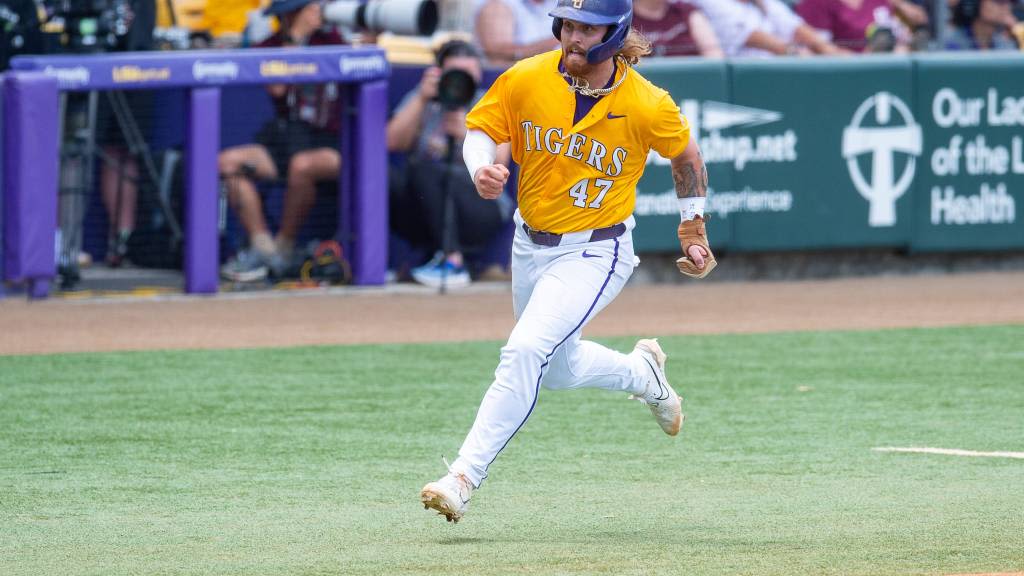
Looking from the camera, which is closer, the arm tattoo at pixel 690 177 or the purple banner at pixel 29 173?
the arm tattoo at pixel 690 177

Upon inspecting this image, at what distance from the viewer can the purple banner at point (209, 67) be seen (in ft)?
38.9

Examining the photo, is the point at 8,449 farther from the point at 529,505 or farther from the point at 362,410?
the point at 529,505

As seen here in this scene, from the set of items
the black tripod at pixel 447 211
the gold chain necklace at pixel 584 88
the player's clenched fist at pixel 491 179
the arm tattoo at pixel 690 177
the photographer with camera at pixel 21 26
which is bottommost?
the black tripod at pixel 447 211

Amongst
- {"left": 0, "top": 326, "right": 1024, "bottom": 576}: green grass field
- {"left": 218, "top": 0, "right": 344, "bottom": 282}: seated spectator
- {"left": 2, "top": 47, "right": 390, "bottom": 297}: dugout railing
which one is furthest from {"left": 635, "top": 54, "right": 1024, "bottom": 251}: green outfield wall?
{"left": 0, "top": 326, "right": 1024, "bottom": 576}: green grass field

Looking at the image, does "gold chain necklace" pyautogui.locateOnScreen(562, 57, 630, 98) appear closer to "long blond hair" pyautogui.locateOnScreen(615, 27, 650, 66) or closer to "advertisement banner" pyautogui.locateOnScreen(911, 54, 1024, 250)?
"long blond hair" pyautogui.locateOnScreen(615, 27, 650, 66)

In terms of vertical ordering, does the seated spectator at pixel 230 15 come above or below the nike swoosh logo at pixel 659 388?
above

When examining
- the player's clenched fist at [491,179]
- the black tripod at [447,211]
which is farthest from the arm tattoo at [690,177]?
the black tripod at [447,211]

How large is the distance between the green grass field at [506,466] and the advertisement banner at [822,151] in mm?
3523

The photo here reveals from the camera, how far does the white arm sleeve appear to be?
5.62m

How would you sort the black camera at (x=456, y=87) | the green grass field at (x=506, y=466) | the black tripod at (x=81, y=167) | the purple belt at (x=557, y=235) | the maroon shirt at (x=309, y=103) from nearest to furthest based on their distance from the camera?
the green grass field at (x=506, y=466), the purple belt at (x=557, y=235), the black tripod at (x=81, y=167), the black camera at (x=456, y=87), the maroon shirt at (x=309, y=103)

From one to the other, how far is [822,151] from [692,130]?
1163 millimetres

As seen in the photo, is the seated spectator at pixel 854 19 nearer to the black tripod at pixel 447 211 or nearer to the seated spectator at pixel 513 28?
the seated spectator at pixel 513 28

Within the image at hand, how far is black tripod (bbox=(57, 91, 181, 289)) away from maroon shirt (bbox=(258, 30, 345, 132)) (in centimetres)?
101

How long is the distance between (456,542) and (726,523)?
90 centimetres
